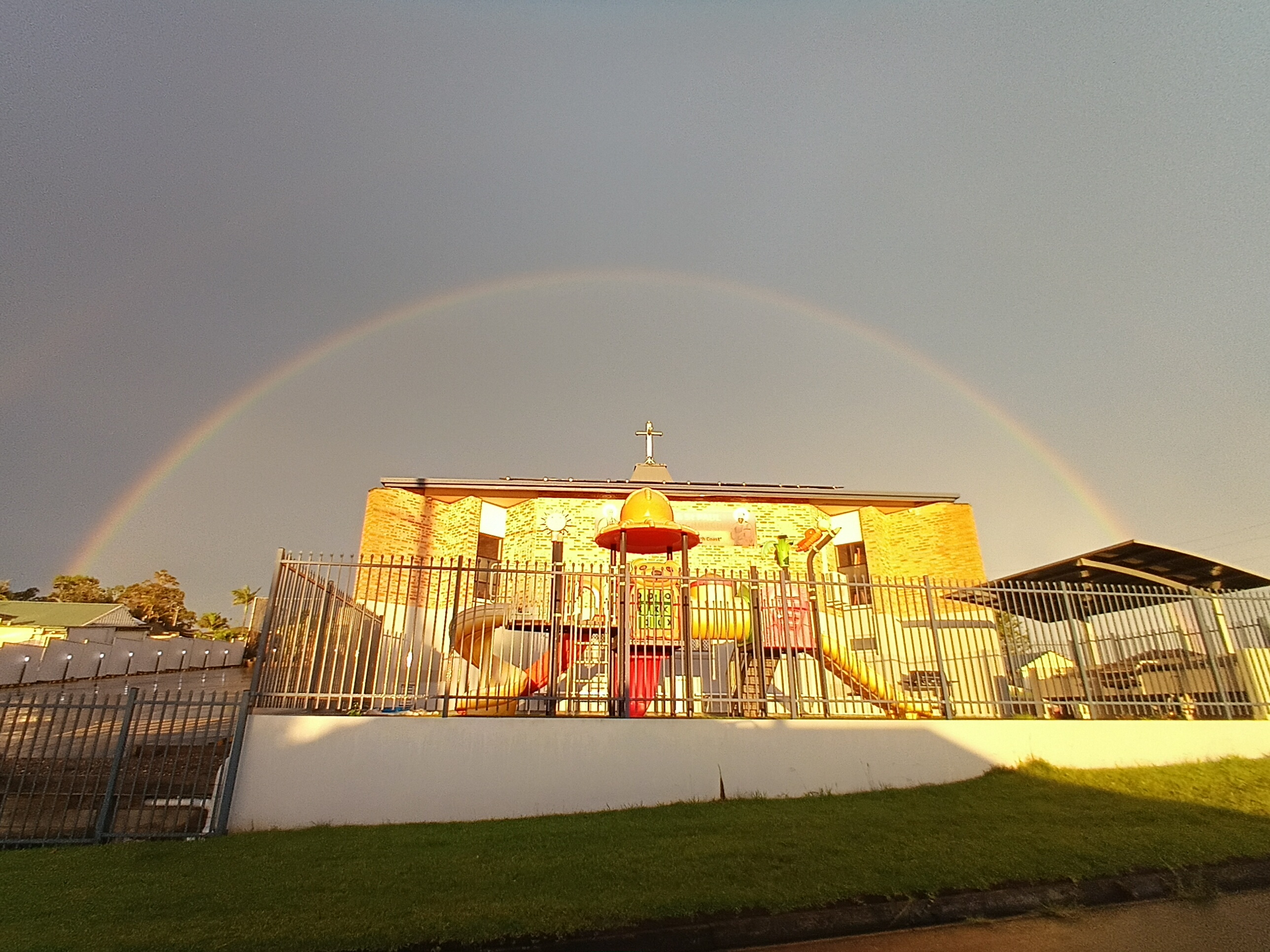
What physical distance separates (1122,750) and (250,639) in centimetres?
5133

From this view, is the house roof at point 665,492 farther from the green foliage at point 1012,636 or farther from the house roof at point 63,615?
the house roof at point 63,615

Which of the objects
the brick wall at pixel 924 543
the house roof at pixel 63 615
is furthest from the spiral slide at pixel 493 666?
the house roof at pixel 63 615

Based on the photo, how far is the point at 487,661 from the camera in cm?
1034

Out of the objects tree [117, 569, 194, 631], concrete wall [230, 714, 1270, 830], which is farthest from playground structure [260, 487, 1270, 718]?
tree [117, 569, 194, 631]

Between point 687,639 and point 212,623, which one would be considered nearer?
point 687,639

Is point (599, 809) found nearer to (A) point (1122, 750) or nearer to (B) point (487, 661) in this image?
(B) point (487, 661)

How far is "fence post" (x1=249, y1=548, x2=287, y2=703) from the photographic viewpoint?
8844 millimetres

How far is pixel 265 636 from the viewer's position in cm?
900

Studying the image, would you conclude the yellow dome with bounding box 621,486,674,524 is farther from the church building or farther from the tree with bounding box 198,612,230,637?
the tree with bounding box 198,612,230,637

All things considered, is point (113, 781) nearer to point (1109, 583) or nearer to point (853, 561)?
point (1109, 583)

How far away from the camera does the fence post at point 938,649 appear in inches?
419

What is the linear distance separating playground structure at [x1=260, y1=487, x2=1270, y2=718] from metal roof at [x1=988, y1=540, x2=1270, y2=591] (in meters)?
0.58

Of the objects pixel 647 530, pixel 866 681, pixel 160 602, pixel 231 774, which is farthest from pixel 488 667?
pixel 160 602

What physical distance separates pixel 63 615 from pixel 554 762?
57.8 metres
